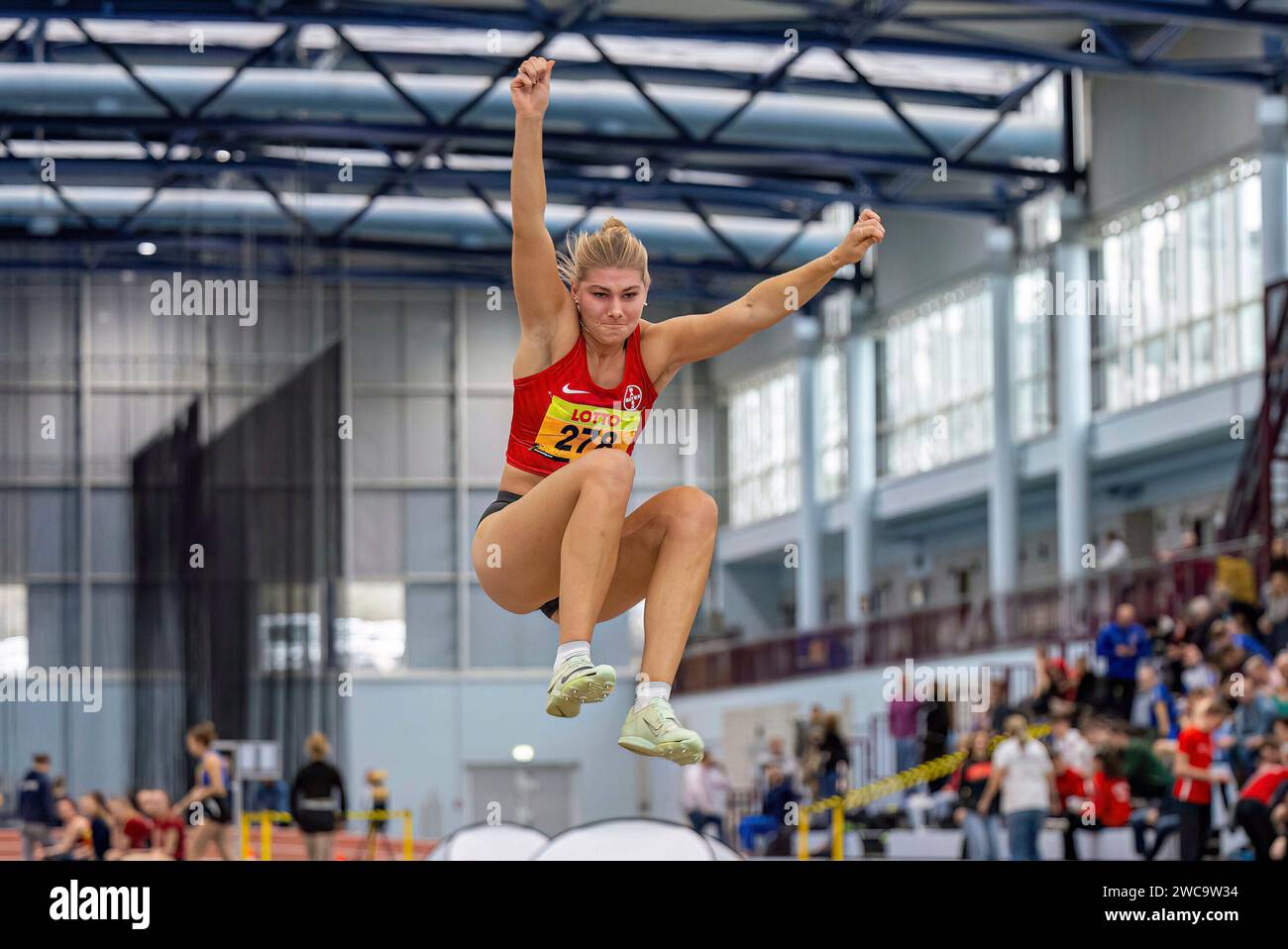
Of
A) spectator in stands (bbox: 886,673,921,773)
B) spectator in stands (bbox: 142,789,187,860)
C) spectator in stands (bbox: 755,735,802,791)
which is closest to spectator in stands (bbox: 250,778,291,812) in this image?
spectator in stands (bbox: 142,789,187,860)

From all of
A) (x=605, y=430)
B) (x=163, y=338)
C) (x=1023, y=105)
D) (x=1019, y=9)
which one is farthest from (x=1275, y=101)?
(x=605, y=430)

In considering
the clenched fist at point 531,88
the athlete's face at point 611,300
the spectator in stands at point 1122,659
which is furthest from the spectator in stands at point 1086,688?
the clenched fist at point 531,88

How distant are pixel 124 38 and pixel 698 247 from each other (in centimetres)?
724

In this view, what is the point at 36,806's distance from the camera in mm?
15414

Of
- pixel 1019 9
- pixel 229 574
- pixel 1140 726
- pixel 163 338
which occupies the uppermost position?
pixel 1019 9

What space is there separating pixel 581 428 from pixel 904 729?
1856 cm

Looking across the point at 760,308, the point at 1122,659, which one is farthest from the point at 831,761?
the point at 760,308

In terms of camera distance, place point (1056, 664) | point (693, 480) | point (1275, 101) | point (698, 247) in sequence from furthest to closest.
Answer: point (693, 480) → point (698, 247) → point (1275, 101) → point (1056, 664)

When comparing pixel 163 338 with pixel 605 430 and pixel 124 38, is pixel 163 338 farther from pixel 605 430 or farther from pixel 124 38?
pixel 605 430

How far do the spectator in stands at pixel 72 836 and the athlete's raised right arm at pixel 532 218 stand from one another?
34.4ft

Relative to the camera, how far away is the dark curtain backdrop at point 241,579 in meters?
16.3

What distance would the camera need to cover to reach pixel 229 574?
16.5m

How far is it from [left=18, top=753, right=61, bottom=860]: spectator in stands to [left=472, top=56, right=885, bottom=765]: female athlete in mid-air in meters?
10.9

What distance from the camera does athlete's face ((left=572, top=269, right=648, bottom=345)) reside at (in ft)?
16.8
